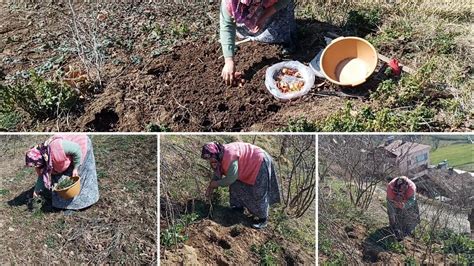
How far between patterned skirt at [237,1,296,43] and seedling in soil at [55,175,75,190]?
1.70 metres

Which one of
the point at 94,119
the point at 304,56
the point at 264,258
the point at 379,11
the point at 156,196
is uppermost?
the point at 379,11

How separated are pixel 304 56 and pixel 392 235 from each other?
1536mm

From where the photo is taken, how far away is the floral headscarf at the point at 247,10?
4019mm

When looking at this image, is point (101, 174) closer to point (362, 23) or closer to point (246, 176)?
point (246, 176)

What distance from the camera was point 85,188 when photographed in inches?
142

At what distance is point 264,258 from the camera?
A: 11.6 feet

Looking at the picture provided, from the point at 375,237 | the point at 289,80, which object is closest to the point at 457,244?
the point at 375,237

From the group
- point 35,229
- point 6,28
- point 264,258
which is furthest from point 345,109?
point 6,28

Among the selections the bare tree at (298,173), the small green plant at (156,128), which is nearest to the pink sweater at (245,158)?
the bare tree at (298,173)

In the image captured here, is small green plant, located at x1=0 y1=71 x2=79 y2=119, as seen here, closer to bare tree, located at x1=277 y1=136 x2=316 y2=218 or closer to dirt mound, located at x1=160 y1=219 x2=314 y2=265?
dirt mound, located at x1=160 y1=219 x2=314 y2=265

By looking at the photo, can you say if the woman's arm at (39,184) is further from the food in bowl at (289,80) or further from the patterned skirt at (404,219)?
the patterned skirt at (404,219)

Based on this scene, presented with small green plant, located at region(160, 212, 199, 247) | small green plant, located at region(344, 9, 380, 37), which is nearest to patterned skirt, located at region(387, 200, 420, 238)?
small green plant, located at region(160, 212, 199, 247)

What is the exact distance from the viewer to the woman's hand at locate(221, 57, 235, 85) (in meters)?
4.16

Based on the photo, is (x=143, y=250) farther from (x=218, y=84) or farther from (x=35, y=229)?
(x=218, y=84)
